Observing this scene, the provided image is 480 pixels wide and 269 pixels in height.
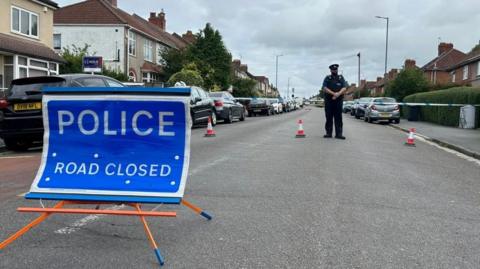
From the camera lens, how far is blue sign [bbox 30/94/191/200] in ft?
15.3

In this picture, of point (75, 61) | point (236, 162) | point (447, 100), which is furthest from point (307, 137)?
point (75, 61)

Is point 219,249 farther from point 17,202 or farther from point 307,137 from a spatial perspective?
point 307,137

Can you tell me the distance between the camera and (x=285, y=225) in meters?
5.36

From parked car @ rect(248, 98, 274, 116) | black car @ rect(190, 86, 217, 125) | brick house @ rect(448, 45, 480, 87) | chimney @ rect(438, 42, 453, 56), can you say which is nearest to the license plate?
black car @ rect(190, 86, 217, 125)

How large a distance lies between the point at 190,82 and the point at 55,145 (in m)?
35.2

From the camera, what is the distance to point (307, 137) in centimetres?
1554

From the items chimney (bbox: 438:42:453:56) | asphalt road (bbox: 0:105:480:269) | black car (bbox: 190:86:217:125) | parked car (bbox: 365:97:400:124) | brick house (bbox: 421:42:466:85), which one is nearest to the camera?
asphalt road (bbox: 0:105:480:269)

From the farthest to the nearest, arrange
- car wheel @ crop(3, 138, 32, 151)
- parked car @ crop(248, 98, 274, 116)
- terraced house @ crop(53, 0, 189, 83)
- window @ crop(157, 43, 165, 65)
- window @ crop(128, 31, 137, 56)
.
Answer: window @ crop(157, 43, 165, 65) < window @ crop(128, 31, 137, 56) < terraced house @ crop(53, 0, 189, 83) < parked car @ crop(248, 98, 274, 116) < car wheel @ crop(3, 138, 32, 151)

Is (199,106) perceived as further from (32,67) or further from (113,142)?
(113,142)

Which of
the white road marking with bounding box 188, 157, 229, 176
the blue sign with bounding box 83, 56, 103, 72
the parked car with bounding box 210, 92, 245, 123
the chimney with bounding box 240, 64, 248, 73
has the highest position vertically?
the chimney with bounding box 240, 64, 248, 73

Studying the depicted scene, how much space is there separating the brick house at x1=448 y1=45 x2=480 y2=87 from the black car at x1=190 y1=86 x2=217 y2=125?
29.1 m

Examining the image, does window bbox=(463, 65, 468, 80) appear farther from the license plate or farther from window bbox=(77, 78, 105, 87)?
the license plate

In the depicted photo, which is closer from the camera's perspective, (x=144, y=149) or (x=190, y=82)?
(x=144, y=149)


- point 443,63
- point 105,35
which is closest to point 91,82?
point 105,35
